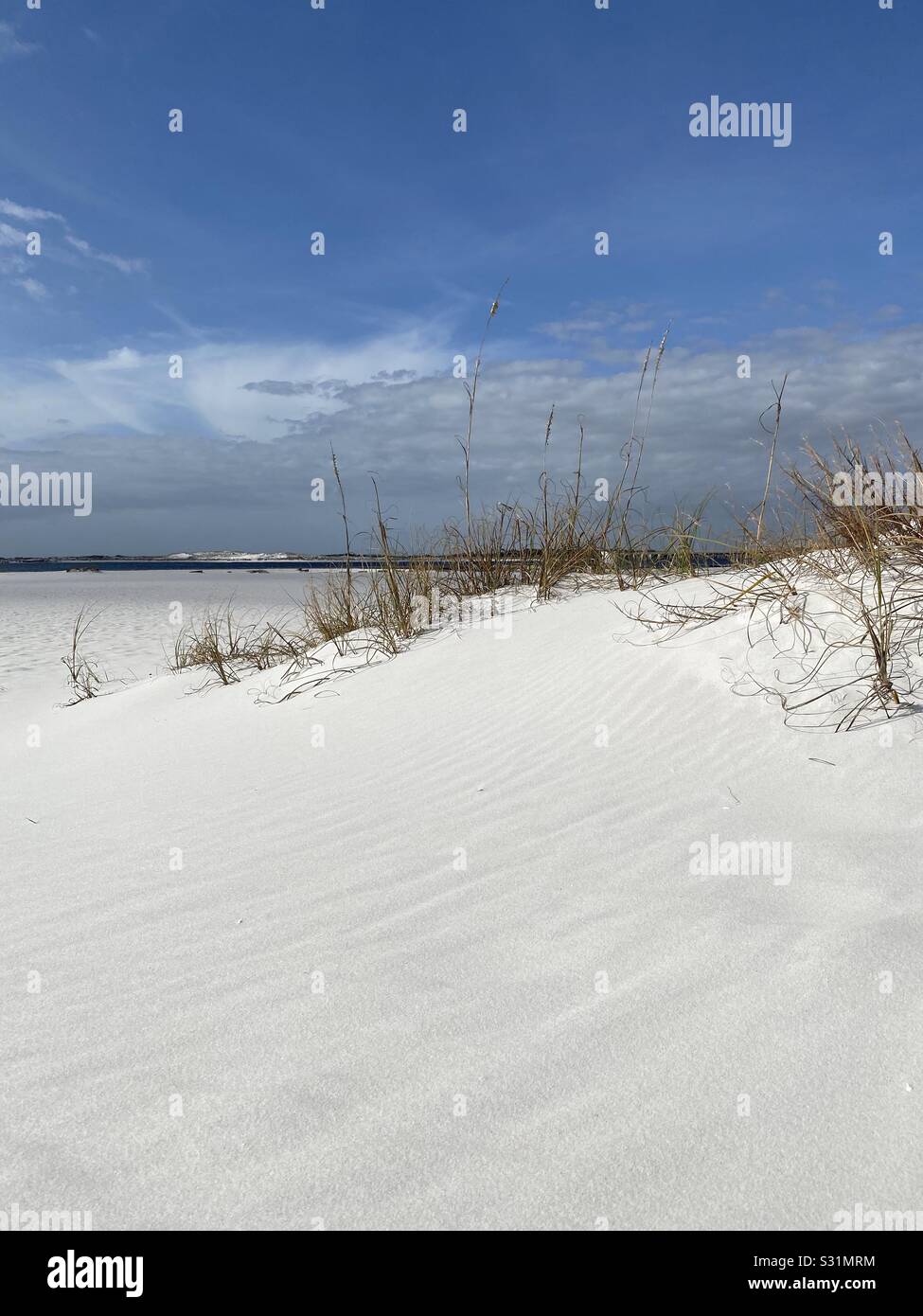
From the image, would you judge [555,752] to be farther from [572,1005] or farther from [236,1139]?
[236,1139]

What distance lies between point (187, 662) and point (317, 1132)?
6.07 meters

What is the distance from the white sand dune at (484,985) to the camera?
1.26m

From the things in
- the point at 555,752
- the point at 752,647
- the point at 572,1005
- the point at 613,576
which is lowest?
the point at 572,1005

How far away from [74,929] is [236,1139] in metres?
1.05

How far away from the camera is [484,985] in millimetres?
1762

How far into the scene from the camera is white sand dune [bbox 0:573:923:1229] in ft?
4.14
